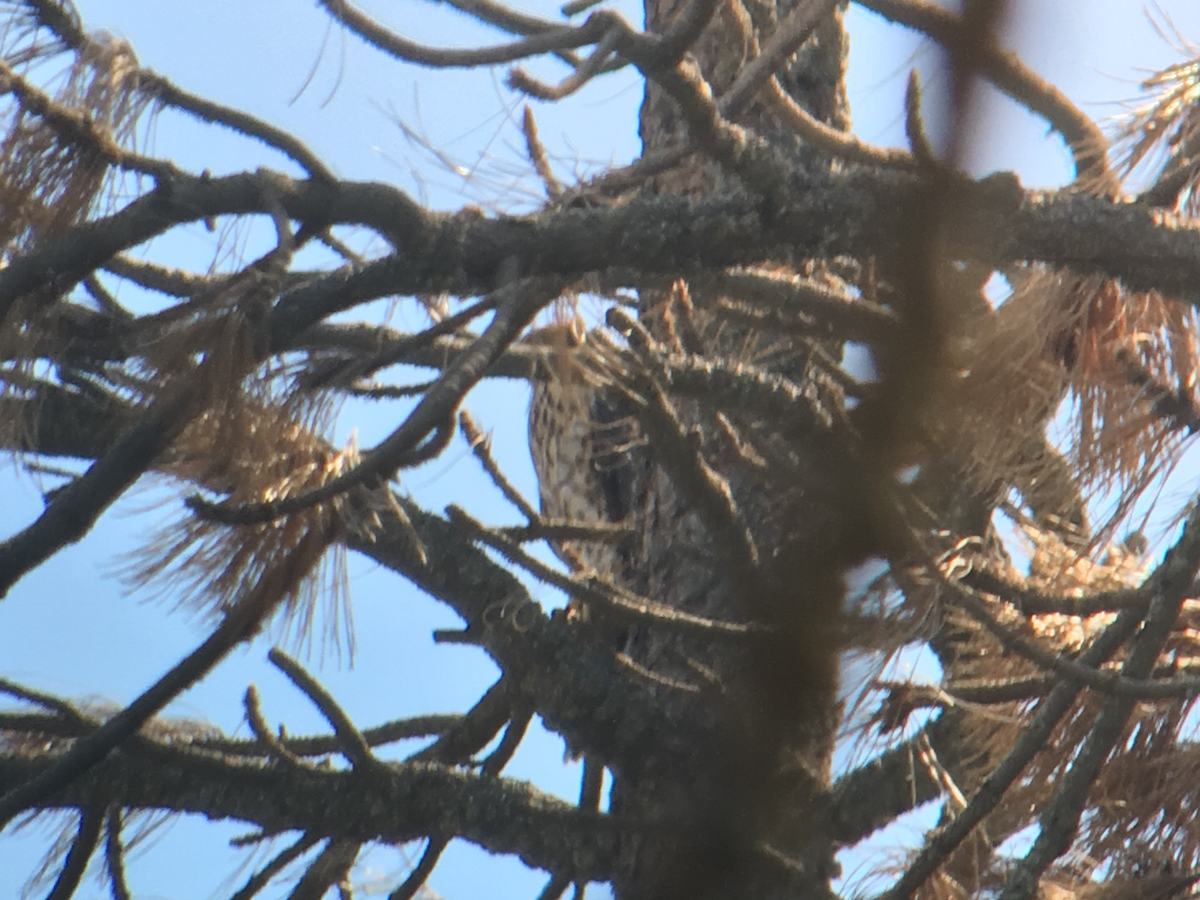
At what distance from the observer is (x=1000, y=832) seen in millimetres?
1907

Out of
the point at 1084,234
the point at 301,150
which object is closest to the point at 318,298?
the point at 301,150

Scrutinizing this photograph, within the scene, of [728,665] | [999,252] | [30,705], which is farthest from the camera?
[30,705]

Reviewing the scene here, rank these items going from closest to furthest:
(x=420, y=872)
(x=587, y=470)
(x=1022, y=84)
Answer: (x=1022, y=84) → (x=420, y=872) → (x=587, y=470)

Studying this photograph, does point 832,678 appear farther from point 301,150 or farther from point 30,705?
point 30,705

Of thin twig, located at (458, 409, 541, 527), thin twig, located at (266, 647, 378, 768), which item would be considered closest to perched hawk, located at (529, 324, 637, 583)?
thin twig, located at (458, 409, 541, 527)

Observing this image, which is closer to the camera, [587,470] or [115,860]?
[115,860]

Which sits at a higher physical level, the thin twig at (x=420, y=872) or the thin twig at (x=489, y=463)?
the thin twig at (x=489, y=463)

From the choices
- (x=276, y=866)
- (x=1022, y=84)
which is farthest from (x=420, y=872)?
(x=1022, y=84)

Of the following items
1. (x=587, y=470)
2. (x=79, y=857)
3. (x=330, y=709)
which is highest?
(x=587, y=470)

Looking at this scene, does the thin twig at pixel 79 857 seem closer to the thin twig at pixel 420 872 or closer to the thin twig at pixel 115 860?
the thin twig at pixel 115 860

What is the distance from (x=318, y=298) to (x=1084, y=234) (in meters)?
0.82

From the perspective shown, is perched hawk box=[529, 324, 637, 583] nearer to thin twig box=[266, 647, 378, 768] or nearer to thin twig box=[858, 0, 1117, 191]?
thin twig box=[266, 647, 378, 768]

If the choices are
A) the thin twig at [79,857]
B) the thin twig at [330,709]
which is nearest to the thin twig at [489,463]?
the thin twig at [330,709]

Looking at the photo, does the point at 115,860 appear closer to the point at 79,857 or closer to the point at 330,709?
the point at 79,857
